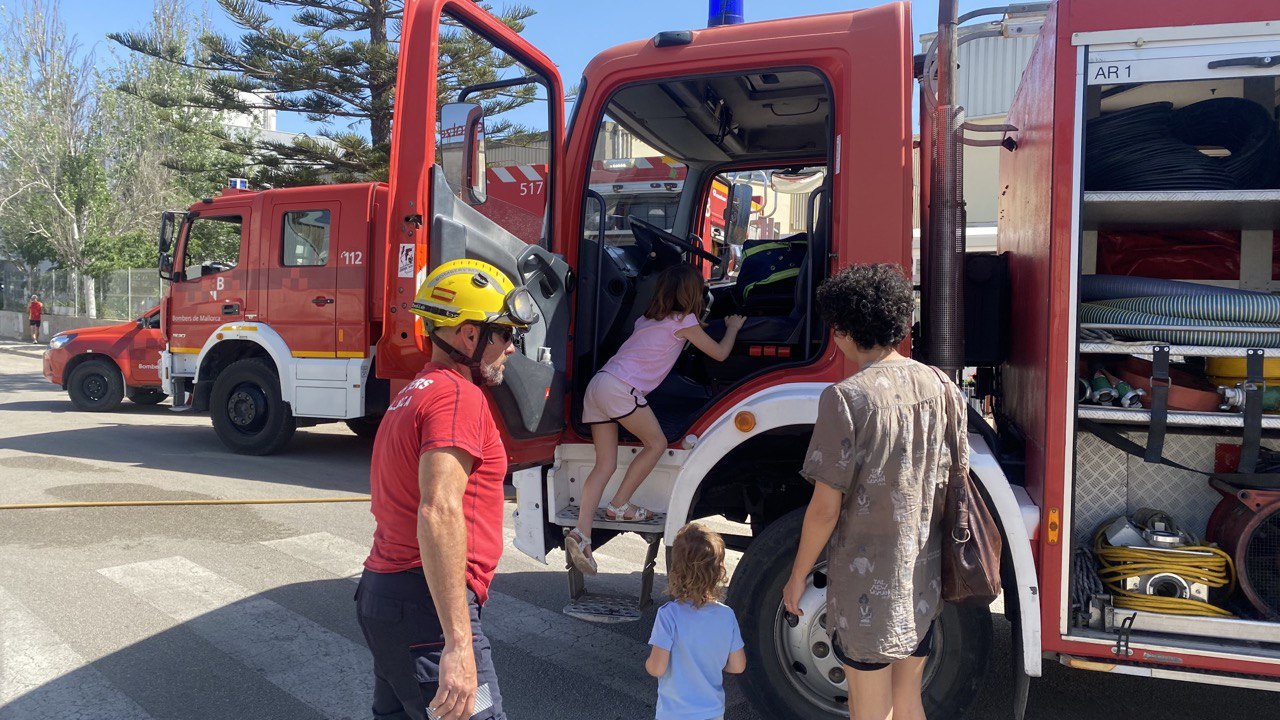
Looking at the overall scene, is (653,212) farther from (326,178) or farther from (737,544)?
(326,178)

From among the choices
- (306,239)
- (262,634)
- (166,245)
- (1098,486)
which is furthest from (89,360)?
(1098,486)

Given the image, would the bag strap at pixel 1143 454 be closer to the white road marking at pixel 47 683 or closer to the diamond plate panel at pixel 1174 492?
the diamond plate panel at pixel 1174 492

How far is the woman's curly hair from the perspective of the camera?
2.43 meters

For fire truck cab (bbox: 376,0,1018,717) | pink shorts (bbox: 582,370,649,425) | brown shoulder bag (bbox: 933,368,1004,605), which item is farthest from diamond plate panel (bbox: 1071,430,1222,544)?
pink shorts (bbox: 582,370,649,425)

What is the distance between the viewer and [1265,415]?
2.73 metres

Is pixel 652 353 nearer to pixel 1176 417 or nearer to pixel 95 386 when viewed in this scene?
pixel 1176 417

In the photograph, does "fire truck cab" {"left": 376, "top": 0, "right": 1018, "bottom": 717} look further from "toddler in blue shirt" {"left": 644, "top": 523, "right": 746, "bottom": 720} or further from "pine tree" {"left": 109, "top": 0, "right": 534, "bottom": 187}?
"pine tree" {"left": 109, "top": 0, "right": 534, "bottom": 187}

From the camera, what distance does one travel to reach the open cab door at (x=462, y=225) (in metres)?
3.00

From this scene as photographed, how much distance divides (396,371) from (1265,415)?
9.74 ft

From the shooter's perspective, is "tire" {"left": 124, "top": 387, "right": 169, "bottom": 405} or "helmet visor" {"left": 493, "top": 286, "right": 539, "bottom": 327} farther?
"tire" {"left": 124, "top": 387, "right": 169, "bottom": 405}

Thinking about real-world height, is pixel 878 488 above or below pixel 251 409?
above

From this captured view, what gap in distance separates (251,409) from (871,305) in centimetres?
868

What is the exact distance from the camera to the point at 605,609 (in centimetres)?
362

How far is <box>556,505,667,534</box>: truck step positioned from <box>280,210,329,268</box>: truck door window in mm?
6236
